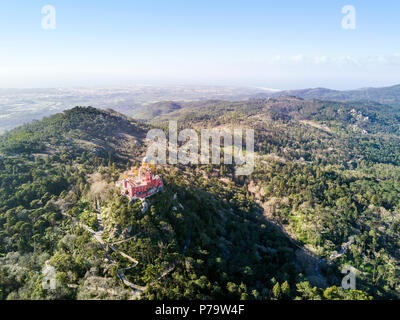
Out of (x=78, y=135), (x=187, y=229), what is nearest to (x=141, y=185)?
(x=187, y=229)

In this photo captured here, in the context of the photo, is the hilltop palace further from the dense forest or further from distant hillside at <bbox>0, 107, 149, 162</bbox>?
distant hillside at <bbox>0, 107, 149, 162</bbox>

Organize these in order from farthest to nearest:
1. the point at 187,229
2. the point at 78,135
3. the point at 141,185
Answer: the point at 78,135 → the point at 187,229 → the point at 141,185

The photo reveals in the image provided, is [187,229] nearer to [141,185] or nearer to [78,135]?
[141,185]

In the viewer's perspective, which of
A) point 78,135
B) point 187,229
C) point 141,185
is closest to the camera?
point 141,185

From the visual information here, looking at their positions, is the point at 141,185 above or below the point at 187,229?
above

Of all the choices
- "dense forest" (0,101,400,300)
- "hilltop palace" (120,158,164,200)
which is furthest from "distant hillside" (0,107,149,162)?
"hilltop palace" (120,158,164,200)

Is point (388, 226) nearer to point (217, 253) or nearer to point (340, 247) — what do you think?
point (340, 247)
